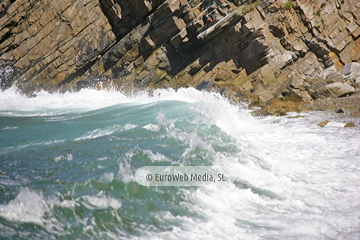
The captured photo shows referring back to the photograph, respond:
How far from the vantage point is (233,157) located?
8.00 m

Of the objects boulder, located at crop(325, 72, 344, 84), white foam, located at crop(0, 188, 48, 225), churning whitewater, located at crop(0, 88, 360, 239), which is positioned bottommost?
boulder, located at crop(325, 72, 344, 84)

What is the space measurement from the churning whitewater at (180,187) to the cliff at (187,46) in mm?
9030

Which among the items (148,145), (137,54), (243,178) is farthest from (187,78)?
(243,178)

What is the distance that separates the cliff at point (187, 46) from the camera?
2175 cm

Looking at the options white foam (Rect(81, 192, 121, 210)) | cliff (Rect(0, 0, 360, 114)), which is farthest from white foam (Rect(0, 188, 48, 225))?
cliff (Rect(0, 0, 360, 114))

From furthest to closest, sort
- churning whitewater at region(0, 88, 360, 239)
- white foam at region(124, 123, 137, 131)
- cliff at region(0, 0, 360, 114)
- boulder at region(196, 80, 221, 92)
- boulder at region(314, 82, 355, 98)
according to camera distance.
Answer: cliff at region(0, 0, 360, 114), boulder at region(196, 80, 221, 92), boulder at region(314, 82, 355, 98), white foam at region(124, 123, 137, 131), churning whitewater at region(0, 88, 360, 239)

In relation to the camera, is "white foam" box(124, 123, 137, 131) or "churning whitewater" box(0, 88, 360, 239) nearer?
"churning whitewater" box(0, 88, 360, 239)

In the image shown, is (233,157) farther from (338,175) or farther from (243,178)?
(338,175)

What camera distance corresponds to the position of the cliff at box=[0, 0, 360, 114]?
2175 cm

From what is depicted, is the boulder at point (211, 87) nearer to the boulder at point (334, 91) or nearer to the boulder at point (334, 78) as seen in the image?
the boulder at point (334, 91)

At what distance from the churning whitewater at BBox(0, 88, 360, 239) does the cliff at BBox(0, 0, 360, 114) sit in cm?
903

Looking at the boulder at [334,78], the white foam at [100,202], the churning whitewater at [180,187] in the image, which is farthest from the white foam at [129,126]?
the boulder at [334,78]

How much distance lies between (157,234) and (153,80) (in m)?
22.2

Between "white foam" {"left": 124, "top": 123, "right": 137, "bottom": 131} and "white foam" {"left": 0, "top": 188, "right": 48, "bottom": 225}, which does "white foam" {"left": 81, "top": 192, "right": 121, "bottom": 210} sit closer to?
"white foam" {"left": 0, "top": 188, "right": 48, "bottom": 225}
